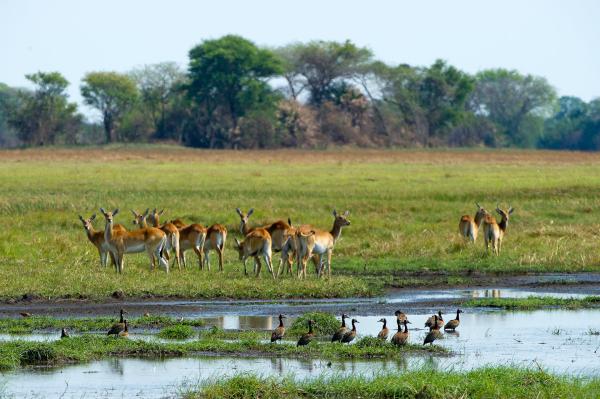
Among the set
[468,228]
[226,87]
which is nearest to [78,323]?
A: [468,228]

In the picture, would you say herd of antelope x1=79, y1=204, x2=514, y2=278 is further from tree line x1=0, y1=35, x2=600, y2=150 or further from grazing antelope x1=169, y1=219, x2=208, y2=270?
tree line x1=0, y1=35, x2=600, y2=150

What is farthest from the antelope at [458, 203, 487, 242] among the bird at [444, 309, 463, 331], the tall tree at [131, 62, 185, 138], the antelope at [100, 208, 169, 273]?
the tall tree at [131, 62, 185, 138]

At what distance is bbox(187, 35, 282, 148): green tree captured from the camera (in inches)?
2933

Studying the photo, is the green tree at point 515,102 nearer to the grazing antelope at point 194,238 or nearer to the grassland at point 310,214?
the grassland at point 310,214

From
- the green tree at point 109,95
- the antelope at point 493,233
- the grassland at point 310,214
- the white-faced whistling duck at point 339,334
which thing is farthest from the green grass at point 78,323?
the green tree at point 109,95

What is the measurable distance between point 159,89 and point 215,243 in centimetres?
6630

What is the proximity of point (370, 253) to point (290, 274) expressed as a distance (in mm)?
3031

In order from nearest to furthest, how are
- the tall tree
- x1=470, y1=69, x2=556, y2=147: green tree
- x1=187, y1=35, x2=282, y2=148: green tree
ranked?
x1=187, y1=35, x2=282, y2=148: green tree
the tall tree
x1=470, y1=69, x2=556, y2=147: green tree

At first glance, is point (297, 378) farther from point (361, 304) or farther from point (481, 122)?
point (481, 122)

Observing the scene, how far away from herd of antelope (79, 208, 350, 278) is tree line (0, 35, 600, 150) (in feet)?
171

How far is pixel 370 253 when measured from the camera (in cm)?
2362

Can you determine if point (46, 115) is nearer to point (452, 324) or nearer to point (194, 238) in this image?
point (194, 238)

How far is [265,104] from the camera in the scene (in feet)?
251

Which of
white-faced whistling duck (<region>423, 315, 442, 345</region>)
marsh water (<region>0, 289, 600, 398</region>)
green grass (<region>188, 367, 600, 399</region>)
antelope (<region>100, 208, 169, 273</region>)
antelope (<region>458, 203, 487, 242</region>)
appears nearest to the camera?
green grass (<region>188, 367, 600, 399</region>)
